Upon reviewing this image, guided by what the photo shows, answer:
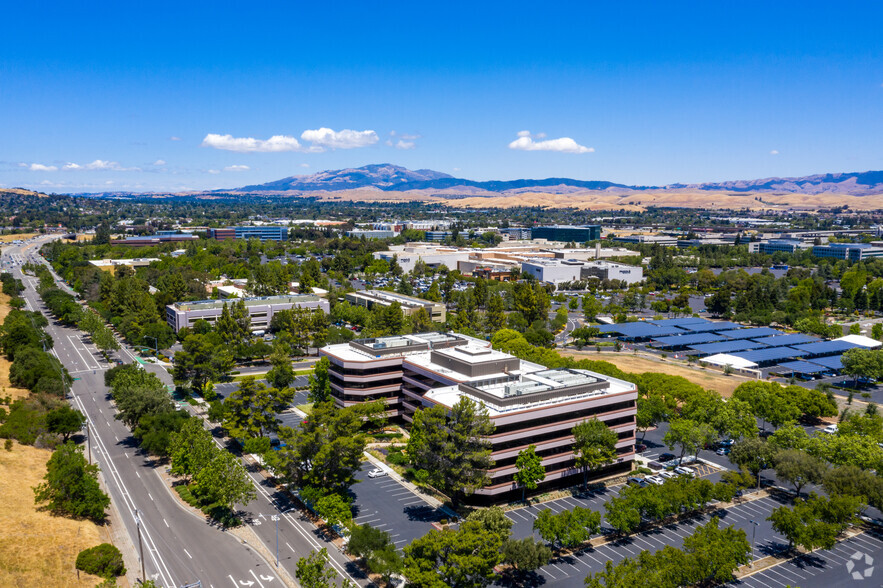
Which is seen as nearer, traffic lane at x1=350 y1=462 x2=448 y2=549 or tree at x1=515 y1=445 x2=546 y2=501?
traffic lane at x1=350 y1=462 x2=448 y2=549

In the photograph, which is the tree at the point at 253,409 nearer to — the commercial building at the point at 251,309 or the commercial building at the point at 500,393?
the commercial building at the point at 500,393

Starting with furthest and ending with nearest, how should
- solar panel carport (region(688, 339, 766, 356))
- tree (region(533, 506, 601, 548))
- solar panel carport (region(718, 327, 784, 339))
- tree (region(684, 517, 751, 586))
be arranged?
solar panel carport (region(718, 327, 784, 339)) < solar panel carport (region(688, 339, 766, 356)) < tree (region(533, 506, 601, 548)) < tree (region(684, 517, 751, 586))

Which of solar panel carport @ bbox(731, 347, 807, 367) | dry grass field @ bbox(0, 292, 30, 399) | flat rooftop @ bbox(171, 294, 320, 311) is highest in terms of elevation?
flat rooftop @ bbox(171, 294, 320, 311)

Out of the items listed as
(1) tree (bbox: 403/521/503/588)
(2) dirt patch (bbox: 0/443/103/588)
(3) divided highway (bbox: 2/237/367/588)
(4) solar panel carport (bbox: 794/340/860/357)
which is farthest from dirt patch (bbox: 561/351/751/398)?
(2) dirt patch (bbox: 0/443/103/588)

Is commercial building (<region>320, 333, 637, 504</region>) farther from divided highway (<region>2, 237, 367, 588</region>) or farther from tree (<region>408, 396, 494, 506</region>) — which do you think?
divided highway (<region>2, 237, 367, 588</region>)

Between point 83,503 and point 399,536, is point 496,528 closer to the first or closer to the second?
point 399,536

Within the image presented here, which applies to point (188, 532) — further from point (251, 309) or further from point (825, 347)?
point (825, 347)

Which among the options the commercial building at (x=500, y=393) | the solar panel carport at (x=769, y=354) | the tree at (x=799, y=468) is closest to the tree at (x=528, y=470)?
the commercial building at (x=500, y=393)

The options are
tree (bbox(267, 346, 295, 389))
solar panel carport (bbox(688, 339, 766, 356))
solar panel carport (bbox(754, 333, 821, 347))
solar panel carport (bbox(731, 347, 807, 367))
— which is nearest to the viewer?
tree (bbox(267, 346, 295, 389))
